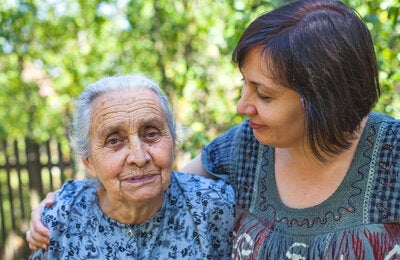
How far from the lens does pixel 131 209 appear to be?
229 centimetres

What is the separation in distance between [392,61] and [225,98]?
6.25ft

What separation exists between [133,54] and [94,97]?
155 inches

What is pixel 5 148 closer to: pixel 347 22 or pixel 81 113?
pixel 81 113

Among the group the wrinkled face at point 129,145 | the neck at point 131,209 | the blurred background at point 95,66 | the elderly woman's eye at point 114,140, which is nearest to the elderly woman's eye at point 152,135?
the wrinkled face at point 129,145

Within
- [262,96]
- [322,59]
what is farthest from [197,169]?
[322,59]

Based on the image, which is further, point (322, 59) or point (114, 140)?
point (114, 140)

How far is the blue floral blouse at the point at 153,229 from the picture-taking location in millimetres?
2277

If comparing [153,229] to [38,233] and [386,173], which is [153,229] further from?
[386,173]

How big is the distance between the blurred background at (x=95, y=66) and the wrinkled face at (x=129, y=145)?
5.11 feet

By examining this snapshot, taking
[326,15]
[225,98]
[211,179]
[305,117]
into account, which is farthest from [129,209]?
[225,98]

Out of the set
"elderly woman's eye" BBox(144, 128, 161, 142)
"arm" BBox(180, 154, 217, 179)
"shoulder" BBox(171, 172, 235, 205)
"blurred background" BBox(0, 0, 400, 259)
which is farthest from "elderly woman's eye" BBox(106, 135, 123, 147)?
"blurred background" BBox(0, 0, 400, 259)

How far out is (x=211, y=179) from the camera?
8.16 ft

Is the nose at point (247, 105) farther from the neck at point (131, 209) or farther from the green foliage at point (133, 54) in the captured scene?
the green foliage at point (133, 54)

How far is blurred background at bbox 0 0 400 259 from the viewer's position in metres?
4.56
